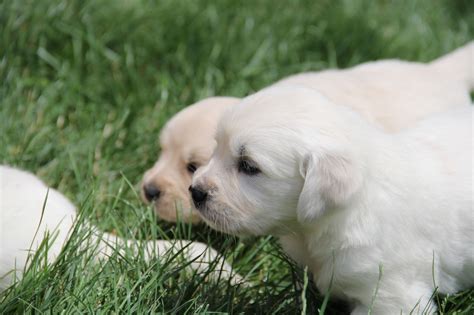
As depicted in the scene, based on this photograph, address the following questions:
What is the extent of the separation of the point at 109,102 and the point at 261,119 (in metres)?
2.32

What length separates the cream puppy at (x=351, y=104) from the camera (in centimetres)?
436

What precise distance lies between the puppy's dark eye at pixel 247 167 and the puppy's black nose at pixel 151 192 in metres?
1.05

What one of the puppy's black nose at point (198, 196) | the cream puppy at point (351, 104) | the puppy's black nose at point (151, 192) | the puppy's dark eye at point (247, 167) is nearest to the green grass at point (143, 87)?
the puppy's black nose at point (151, 192)

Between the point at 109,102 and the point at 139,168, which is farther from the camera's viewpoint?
the point at 109,102

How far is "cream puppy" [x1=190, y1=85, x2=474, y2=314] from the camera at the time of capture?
327 centimetres

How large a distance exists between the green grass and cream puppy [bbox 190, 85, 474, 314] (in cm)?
20

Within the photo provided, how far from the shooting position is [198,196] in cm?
344

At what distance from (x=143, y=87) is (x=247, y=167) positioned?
2241 mm

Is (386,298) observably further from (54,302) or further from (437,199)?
(54,302)

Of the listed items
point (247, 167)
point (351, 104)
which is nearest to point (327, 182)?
point (247, 167)

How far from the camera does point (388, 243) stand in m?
3.43

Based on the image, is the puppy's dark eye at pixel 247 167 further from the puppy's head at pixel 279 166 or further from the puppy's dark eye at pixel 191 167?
the puppy's dark eye at pixel 191 167

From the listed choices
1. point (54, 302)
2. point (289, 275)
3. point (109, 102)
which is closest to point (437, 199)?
point (289, 275)

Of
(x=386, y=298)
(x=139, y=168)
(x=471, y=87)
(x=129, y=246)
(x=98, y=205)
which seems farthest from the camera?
A: (x=471, y=87)
